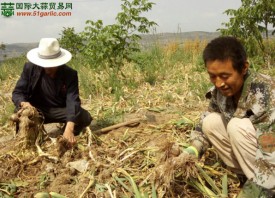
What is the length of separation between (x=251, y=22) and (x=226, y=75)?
15.1ft

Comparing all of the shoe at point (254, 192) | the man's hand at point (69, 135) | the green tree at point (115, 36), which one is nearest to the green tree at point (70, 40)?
the green tree at point (115, 36)

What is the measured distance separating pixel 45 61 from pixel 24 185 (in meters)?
1.16

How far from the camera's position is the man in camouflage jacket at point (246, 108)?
1.83 metres

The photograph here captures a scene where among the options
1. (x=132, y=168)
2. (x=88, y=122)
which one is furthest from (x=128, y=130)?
(x=132, y=168)

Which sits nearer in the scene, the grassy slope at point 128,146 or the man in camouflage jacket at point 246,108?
the man in camouflage jacket at point 246,108

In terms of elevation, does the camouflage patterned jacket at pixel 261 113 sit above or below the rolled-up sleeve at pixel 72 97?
above

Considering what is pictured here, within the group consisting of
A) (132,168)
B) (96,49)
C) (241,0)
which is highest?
(241,0)

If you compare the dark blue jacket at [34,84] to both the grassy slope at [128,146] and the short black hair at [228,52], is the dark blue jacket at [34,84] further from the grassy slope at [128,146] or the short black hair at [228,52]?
the short black hair at [228,52]

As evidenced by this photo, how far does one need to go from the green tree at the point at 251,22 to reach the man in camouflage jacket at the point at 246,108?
4.17 meters

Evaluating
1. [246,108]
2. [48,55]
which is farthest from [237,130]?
[48,55]

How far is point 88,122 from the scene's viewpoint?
11.6ft

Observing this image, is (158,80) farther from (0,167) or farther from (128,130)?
(0,167)

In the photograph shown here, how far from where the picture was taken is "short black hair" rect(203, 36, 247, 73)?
6.21 ft

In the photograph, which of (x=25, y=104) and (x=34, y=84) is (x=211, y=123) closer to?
(x=25, y=104)
